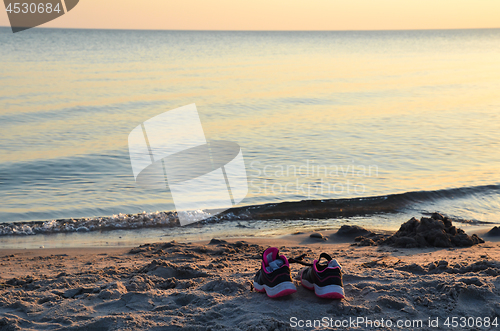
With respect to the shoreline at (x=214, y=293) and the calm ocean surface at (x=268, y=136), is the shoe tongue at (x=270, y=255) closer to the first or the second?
the shoreline at (x=214, y=293)

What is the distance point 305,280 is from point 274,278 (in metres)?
0.30

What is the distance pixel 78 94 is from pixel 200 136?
315 inches

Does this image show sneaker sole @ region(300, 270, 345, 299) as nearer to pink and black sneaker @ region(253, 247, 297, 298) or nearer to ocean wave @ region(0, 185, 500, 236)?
pink and black sneaker @ region(253, 247, 297, 298)

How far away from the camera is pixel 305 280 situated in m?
3.43

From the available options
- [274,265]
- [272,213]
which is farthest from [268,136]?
[274,265]

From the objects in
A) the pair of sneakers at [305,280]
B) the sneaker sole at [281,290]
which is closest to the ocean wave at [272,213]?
the pair of sneakers at [305,280]

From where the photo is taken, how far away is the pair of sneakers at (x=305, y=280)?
3238mm

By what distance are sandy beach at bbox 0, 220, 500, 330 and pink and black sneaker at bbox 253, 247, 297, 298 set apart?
0.07 m

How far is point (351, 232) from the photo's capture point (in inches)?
240

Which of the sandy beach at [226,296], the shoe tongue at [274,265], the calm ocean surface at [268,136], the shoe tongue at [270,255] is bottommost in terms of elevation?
the calm ocean surface at [268,136]

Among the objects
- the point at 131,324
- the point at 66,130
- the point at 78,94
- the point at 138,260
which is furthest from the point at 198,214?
the point at 78,94

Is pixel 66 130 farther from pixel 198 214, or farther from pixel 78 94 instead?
pixel 198 214

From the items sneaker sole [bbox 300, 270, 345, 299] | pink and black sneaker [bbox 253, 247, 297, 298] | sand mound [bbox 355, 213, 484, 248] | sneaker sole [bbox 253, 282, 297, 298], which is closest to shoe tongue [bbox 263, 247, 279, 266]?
pink and black sneaker [bbox 253, 247, 297, 298]

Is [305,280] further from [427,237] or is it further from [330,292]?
[427,237]
